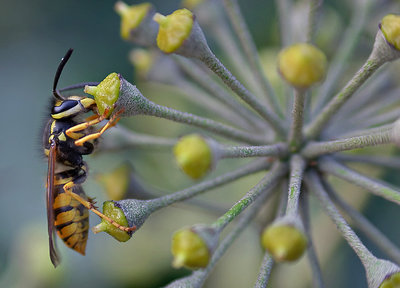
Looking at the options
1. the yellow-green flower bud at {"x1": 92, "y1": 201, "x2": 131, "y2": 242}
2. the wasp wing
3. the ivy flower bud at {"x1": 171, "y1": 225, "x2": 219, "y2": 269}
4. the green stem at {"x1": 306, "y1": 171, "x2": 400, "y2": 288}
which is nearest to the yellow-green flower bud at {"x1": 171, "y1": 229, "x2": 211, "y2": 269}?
the ivy flower bud at {"x1": 171, "y1": 225, "x2": 219, "y2": 269}

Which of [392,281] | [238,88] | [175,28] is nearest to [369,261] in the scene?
[392,281]

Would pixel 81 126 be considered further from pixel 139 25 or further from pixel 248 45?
pixel 248 45

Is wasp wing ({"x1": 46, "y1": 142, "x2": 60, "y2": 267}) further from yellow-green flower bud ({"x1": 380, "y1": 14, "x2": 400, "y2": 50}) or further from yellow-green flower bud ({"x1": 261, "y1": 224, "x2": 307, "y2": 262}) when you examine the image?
yellow-green flower bud ({"x1": 380, "y1": 14, "x2": 400, "y2": 50})

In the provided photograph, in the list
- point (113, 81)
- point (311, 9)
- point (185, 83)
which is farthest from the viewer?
point (185, 83)

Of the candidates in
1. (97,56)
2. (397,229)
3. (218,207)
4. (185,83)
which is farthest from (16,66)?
(397,229)

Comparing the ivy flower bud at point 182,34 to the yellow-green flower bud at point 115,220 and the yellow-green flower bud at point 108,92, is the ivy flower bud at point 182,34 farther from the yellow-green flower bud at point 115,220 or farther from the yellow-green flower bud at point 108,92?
the yellow-green flower bud at point 115,220

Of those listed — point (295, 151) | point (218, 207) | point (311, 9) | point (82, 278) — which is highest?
point (311, 9)

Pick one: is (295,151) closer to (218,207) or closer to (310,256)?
(310,256)
